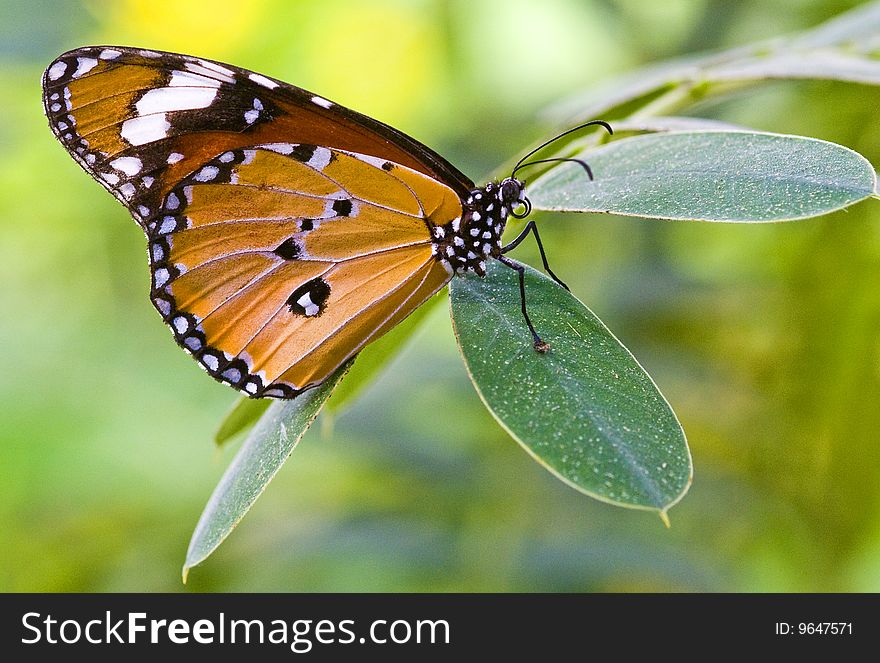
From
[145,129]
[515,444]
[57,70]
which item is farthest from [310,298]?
[515,444]

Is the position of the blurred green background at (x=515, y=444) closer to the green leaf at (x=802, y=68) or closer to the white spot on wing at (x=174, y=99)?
the green leaf at (x=802, y=68)

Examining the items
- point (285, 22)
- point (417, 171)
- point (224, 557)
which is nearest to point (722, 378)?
point (417, 171)

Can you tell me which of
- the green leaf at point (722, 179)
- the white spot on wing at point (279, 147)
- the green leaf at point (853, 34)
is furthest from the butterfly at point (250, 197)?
the green leaf at point (853, 34)

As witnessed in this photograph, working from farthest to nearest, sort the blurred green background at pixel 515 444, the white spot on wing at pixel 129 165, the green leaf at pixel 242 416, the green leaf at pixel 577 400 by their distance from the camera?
the blurred green background at pixel 515 444 < the white spot on wing at pixel 129 165 < the green leaf at pixel 242 416 < the green leaf at pixel 577 400

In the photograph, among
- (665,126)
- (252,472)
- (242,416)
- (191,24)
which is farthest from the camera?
(191,24)

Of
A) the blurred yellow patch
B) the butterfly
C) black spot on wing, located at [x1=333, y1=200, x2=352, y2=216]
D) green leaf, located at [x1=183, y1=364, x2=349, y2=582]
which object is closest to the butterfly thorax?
the butterfly

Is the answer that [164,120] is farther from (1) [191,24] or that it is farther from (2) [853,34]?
(1) [191,24]
